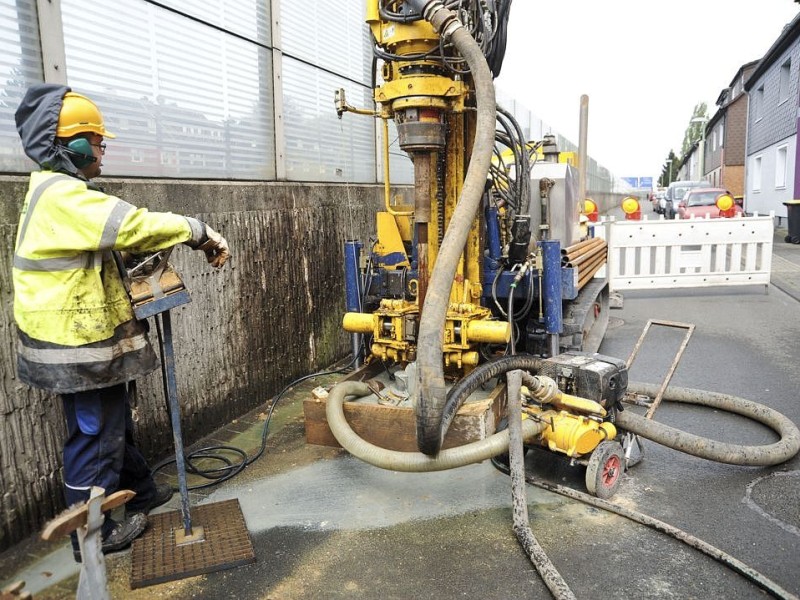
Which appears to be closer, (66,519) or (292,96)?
(66,519)

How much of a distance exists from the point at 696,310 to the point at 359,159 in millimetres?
5126

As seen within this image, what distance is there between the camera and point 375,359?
4801 mm

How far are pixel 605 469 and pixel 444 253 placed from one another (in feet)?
5.24

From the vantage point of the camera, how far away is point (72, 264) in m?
2.84

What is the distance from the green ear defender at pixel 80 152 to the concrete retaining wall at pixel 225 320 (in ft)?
1.73

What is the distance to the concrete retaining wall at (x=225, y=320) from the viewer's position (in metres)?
3.20

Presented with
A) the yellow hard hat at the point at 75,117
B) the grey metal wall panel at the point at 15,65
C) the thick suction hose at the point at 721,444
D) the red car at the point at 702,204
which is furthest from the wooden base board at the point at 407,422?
the red car at the point at 702,204

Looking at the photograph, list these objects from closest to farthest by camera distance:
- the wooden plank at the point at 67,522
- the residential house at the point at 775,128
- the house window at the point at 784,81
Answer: the wooden plank at the point at 67,522, the residential house at the point at 775,128, the house window at the point at 784,81

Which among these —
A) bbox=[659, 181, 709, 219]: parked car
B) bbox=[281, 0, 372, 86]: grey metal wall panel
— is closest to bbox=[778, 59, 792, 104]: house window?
bbox=[659, 181, 709, 219]: parked car

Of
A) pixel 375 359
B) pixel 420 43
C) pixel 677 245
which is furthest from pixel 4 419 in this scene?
pixel 677 245

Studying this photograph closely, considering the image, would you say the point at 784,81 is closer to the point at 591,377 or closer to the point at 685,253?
the point at 685,253

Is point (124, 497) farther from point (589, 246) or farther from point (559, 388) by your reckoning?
point (589, 246)

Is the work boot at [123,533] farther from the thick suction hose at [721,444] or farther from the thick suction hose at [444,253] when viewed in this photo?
the thick suction hose at [721,444]

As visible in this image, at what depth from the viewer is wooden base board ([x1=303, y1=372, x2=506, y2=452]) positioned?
3785mm
